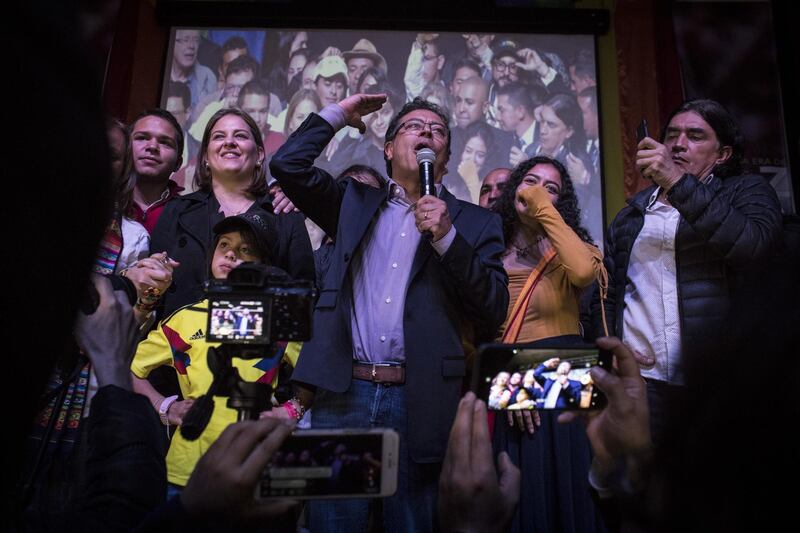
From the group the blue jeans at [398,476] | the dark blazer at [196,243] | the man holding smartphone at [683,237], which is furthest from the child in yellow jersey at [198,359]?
the man holding smartphone at [683,237]

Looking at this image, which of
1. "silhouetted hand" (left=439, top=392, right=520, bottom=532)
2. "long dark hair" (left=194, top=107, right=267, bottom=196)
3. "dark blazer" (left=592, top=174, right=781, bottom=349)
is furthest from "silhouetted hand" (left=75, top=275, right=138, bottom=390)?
"long dark hair" (left=194, top=107, right=267, bottom=196)

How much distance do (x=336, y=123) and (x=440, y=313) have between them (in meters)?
0.84

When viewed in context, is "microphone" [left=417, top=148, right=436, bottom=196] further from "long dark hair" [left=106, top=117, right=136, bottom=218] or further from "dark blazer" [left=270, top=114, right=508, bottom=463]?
"long dark hair" [left=106, top=117, right=136, bottom=218]

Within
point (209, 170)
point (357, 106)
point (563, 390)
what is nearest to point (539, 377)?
point (563, 390)

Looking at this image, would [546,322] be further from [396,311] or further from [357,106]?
[357,106]

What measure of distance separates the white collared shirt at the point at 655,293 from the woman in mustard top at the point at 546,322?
0.15 meters

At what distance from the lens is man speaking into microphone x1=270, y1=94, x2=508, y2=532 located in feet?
6.73

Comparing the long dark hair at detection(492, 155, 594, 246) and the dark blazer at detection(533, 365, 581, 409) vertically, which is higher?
the long dark hair at detection(492, 155, 594, 246)

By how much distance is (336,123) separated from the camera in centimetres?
255

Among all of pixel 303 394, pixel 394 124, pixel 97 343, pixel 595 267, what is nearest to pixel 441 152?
pixel 394 124

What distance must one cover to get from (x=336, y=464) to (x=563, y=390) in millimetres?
446

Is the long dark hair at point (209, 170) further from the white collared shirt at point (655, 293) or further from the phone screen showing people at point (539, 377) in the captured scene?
the phone screen showing people at point (539, 377)

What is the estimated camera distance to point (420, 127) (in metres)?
2.59

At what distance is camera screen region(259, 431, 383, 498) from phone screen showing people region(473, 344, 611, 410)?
25 cm
